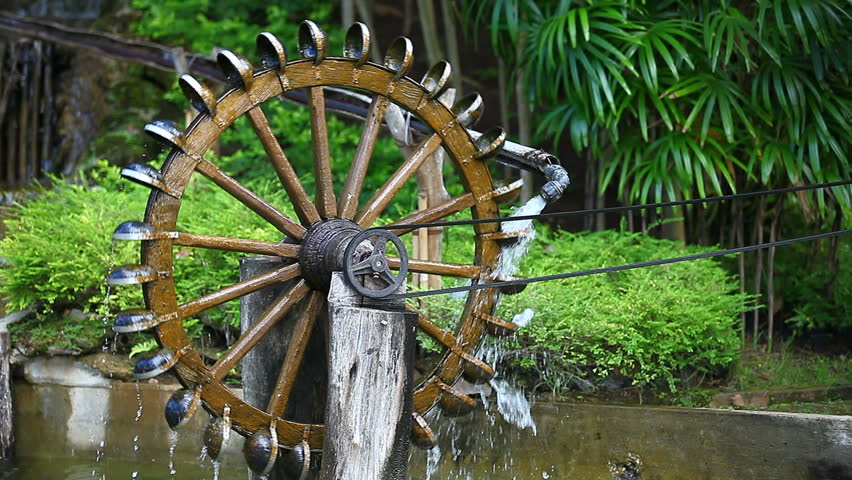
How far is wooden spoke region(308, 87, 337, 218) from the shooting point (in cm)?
388

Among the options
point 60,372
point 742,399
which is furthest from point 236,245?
point 742,399

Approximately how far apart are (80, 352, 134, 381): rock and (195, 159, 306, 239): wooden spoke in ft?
6.40

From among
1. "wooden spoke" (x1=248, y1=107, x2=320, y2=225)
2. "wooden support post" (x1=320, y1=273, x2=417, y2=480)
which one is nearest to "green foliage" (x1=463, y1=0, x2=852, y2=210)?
"wooden spoke" (x1=248, y1=107, x2=320, y2=225)

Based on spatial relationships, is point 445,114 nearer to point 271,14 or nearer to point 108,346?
point 108,346

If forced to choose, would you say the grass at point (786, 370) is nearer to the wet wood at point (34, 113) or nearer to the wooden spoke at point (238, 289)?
the wooden spoke at point (238, 289)

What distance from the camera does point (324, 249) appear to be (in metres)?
3.71

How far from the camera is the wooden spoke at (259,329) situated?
11.9 feet

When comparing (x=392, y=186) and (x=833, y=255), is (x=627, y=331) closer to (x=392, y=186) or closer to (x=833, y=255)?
(x=392, y=186)

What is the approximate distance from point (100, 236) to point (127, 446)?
49.7 inches

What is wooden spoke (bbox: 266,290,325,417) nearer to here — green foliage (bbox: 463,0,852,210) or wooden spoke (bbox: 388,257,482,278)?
wooden spoke (bbox: 388,257,482,278)

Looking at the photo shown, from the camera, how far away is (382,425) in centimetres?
320

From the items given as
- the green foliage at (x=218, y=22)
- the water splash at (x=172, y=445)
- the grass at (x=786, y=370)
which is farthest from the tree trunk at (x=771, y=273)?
the green foliage at (x=218, y=22)

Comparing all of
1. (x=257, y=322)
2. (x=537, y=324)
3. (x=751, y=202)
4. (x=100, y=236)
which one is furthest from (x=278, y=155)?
(x=751, y=202)

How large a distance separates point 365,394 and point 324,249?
77 centimetres
